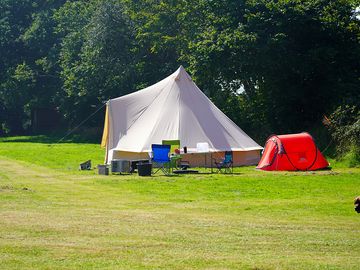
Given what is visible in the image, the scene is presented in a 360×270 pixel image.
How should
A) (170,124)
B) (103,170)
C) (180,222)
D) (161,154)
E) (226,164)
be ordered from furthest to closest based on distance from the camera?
(170,124) < (226,164) < (103,170) < (161,154) < (180,222)

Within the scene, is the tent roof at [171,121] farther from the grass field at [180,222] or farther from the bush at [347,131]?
the grass field at [180,222]

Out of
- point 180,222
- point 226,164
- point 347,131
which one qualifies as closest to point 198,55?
point 347,131

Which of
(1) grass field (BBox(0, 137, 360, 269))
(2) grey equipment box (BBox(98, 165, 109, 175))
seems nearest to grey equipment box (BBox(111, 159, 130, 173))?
(2) grey equipment box (BBox(98, 165, 109, 175))

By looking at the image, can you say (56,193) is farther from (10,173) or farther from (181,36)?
(181,36)

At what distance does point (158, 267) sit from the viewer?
819cm

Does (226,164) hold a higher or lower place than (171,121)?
lower

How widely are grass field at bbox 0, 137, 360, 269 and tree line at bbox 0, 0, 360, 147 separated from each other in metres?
11.4

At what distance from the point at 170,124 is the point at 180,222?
48.0ft

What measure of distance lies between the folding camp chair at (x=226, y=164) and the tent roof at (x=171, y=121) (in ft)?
4.61

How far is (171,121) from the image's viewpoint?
26625mm

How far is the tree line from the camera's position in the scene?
106ft

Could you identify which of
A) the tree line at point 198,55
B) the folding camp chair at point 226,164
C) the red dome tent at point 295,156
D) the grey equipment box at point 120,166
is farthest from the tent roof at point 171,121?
the tree line at point 198,55

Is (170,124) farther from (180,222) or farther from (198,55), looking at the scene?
(180,222)

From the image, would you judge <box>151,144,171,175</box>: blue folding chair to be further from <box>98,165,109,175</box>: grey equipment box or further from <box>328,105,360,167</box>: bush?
<box>328,105,360,167</box>: bush
